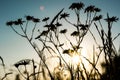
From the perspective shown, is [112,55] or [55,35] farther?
[55,35]

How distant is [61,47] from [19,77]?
2911mm

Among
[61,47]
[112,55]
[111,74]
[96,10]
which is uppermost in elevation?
[96,10]

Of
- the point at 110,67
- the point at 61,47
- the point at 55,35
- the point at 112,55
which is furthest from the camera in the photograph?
the point at 55,35

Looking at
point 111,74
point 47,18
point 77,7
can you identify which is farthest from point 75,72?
point 47,18

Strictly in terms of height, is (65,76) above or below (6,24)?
below

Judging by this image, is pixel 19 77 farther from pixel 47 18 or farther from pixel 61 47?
pixel 47 18

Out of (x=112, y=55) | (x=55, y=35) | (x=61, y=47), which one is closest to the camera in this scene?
(x=112, y=55)

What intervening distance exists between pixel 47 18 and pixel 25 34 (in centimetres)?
252

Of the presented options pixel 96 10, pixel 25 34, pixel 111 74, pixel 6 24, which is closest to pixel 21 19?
pixel 6 24

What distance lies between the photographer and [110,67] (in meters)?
2.32

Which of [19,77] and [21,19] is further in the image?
[21,19]

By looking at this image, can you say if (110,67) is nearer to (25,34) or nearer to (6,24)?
(25,34)

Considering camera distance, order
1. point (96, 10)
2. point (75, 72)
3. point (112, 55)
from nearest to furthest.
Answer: point (112, 55) → point (75, 72) → point (96, 10)

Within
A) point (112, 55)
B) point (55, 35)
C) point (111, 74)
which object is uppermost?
point (55, 35)
